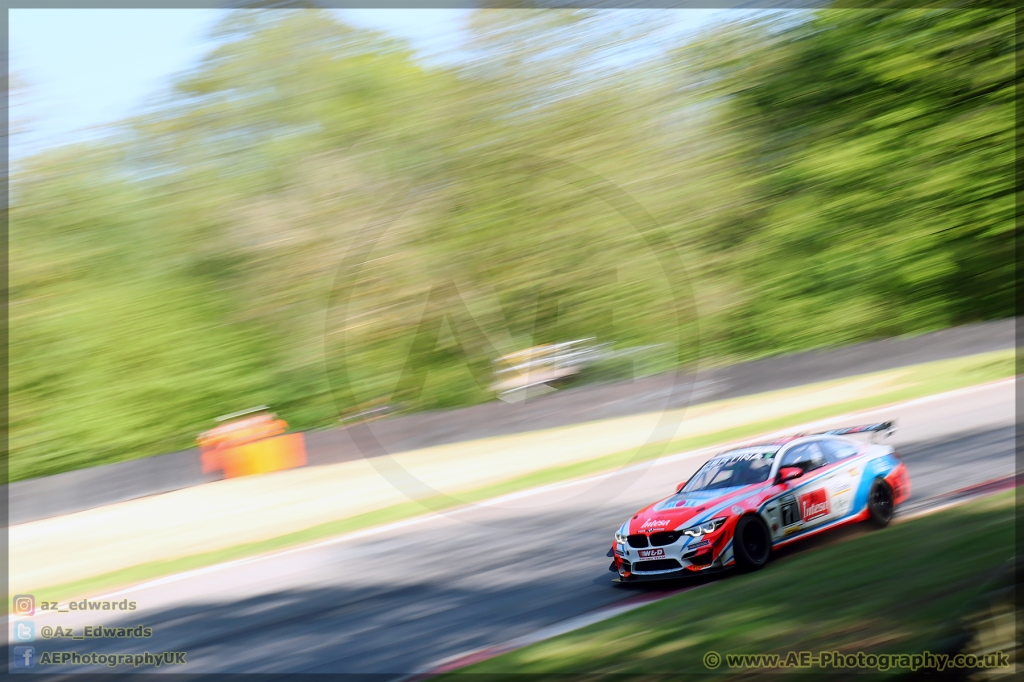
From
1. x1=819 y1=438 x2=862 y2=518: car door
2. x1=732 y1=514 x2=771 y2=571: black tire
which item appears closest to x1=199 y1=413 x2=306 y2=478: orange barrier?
x1=732 y1=514 x2=771 y2=571: black tire

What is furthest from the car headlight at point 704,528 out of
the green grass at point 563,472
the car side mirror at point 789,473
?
the green grass at point 563,472

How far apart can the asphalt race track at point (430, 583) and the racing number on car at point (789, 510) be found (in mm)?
794

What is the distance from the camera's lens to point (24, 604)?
839 cm

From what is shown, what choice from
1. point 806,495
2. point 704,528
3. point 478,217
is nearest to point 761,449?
point 806,495

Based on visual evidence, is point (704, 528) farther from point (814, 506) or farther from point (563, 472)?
point (563, 472)

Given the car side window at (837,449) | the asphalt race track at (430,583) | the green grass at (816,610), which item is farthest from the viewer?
the car side window at (837,449)

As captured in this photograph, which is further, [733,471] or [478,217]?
[478,217]

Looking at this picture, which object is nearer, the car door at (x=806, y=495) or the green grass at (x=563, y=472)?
the car door at (x=806, y=495)

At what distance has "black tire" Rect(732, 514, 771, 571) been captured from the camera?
6.24m

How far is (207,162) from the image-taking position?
49.7ft

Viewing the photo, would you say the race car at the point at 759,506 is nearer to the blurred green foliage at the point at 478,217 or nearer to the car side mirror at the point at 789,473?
the car side mirror at the point at 789,473

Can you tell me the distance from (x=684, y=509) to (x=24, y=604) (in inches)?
279

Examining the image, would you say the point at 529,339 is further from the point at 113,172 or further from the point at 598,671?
the point at 598,671

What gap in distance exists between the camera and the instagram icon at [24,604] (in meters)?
8.09
